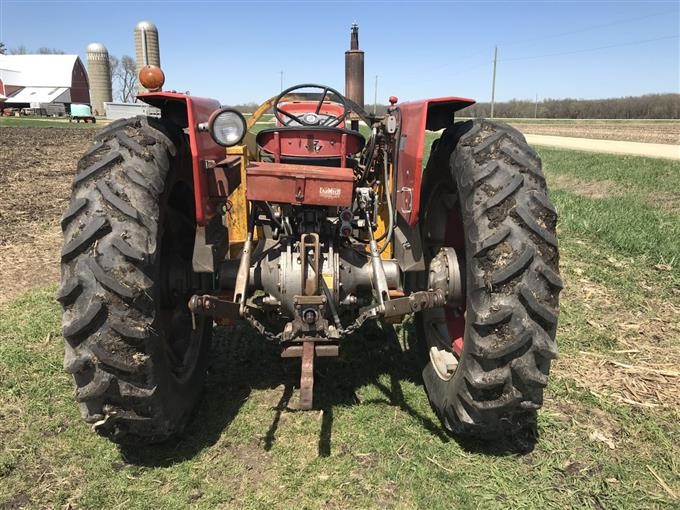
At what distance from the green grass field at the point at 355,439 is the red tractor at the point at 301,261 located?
206 mm

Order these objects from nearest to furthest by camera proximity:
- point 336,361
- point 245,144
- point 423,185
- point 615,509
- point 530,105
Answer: point 615,509, point 423,185, point 336,361, point 245,144, point 530,105

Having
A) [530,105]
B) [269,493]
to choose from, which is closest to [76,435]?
[269,493]

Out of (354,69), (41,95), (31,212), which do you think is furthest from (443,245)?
(41,95)

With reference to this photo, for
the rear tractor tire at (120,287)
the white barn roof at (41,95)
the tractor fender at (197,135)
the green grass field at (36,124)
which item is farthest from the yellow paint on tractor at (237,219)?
the white barn roof at (41,95)

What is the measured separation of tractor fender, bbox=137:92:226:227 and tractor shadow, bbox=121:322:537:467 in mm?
1110

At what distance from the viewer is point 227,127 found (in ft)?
8.43

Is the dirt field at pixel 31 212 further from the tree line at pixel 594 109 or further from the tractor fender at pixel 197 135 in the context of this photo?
the tree line at pixel 594 109

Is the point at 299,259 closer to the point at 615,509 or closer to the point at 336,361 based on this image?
the point at 336,361

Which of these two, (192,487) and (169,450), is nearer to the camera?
(192,487)

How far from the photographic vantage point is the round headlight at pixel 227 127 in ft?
8.25

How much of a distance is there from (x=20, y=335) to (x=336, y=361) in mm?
2294

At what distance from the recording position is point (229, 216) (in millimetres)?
4066

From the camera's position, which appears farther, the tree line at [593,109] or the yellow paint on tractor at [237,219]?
the tree line at [593,109]

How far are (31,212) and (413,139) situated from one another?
715 centimetres
